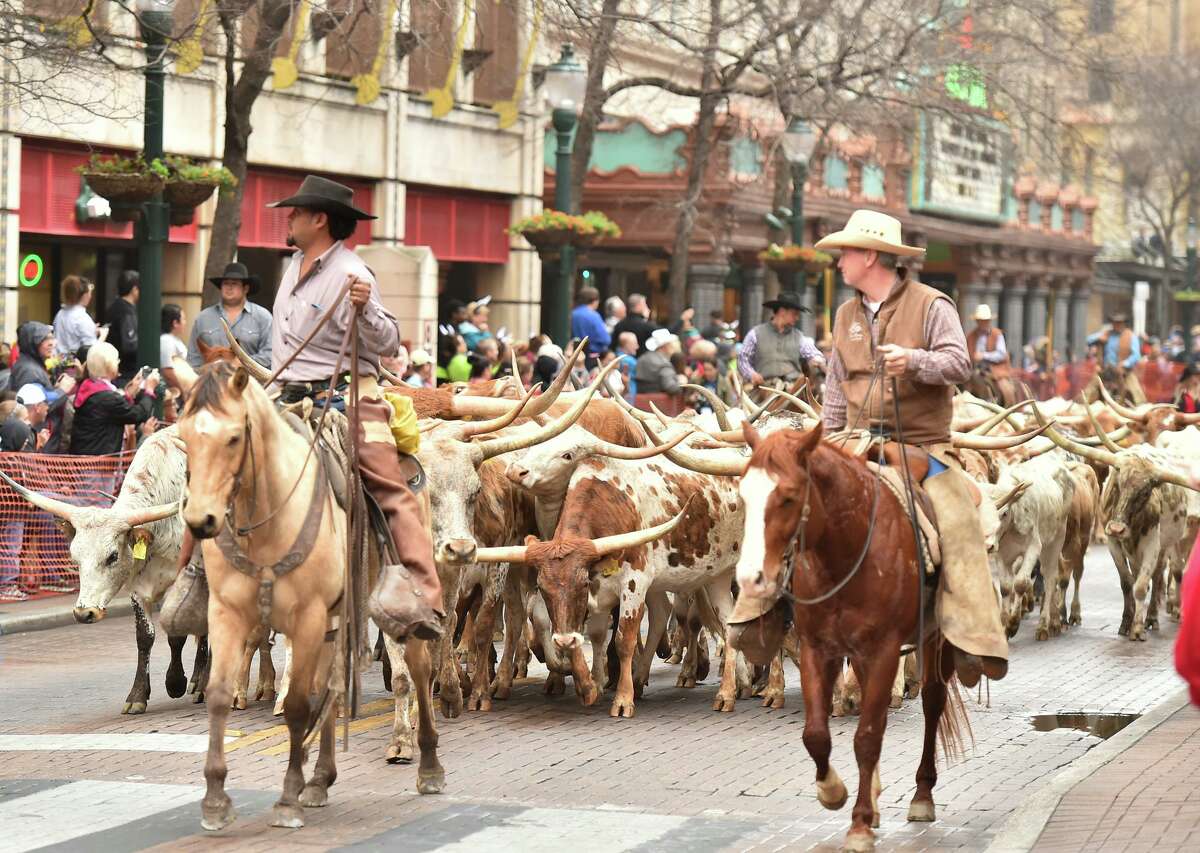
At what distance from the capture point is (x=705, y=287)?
3544 centimetres

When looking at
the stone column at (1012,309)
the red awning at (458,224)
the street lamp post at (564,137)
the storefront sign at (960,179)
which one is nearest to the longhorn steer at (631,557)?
the street lamp post at (564,137)

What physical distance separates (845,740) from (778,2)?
17.1 m

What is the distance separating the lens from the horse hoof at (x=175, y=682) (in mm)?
12375

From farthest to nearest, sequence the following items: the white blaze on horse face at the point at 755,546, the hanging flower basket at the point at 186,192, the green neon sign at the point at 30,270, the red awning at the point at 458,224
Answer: the red awning at the point at 458,224 < the green neon sign at the point at 30,270 < the hanging flower basket at the point at 186,192 < the white blaze on horse face at the point at 755,546

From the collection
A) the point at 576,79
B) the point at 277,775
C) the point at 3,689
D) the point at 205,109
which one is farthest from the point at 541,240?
the point at 277,775

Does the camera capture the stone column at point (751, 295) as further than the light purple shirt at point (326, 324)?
Yes

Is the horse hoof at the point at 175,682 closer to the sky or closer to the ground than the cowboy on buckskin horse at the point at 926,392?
closer to the ground

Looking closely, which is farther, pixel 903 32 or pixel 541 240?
pixel 903 32

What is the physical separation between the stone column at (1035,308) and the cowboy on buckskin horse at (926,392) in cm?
4579

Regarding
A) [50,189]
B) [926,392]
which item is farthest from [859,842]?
[50,189]

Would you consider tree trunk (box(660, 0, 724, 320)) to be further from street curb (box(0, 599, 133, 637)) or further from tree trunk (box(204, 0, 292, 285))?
street curb (box(0, 599, 133, 637))

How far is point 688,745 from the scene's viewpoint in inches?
442

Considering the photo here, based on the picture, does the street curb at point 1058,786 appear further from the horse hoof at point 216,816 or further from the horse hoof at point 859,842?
the horse hoof at point 216,816

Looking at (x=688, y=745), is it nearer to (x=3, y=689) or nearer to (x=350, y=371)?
(x=350, y=371)
